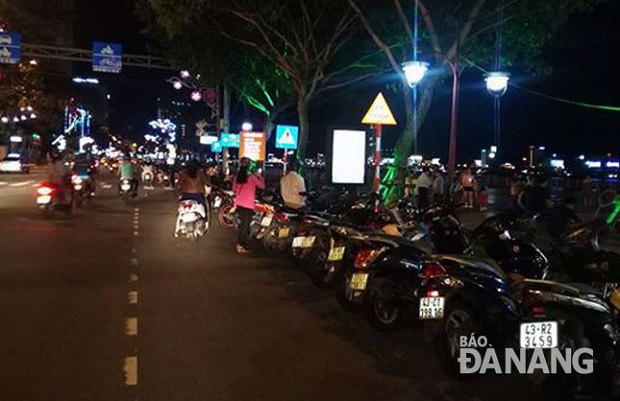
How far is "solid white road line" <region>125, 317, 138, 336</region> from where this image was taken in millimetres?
8133

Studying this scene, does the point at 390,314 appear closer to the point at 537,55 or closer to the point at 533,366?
the point at 533,366

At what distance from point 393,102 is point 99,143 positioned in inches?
5109

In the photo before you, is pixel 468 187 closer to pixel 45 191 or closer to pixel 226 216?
pixel 226 216

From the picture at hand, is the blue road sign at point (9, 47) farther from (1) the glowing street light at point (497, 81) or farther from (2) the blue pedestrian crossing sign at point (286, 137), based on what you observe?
(1) the glowing street light at point (497, 81)

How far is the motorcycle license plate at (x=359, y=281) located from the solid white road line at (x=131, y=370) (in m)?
2.73

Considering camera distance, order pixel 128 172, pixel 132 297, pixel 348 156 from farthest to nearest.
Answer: pixel 128 172 < pixel 348 156 < pixel 132 297

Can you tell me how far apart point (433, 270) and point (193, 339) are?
266cm

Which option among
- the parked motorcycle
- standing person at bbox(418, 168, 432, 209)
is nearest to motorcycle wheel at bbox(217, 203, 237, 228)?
standing person at bbox(418, 168, 432, 209)

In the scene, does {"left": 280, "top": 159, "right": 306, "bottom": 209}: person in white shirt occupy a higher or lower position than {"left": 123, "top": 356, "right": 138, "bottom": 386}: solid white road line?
higher

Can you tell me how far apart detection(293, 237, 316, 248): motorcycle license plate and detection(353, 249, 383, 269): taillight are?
282 cm

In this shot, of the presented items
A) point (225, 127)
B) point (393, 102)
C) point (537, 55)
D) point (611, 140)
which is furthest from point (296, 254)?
point (611, 140)

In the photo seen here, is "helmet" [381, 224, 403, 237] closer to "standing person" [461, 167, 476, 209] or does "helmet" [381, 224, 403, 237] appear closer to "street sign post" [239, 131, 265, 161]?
"standing person" [461, 167, 476, 209]

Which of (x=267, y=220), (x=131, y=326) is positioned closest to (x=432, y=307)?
(x=131, y=326)

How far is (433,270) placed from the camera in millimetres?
7004
